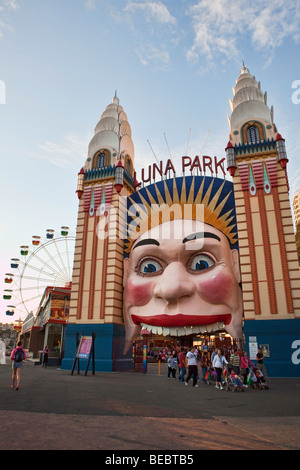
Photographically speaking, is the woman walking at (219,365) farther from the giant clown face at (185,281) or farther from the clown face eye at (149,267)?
the clown face eye at (149,267)

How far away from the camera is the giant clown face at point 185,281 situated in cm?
1895

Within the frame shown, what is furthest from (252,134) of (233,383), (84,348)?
(84,348)

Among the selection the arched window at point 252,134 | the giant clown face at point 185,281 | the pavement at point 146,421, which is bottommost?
the pavement at point 146,421

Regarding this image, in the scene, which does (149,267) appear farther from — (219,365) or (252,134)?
(252,134)

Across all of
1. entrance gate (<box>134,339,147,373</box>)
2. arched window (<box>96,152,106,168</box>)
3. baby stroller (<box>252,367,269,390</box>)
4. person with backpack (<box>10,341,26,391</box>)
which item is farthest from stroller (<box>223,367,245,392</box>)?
arched window (<box>96,152,106,168</box>)

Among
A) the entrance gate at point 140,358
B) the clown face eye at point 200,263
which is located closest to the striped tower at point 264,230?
the clown face eye at point 200,263

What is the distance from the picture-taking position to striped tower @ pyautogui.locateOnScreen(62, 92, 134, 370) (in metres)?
21.5

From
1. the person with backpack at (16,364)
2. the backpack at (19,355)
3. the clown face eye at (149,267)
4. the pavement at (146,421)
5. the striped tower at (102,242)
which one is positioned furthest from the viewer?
the striped tower at (102,242)

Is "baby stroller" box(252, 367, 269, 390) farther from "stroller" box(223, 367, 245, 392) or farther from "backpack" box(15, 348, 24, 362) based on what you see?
"backpack" box(15, 348, 24, 362)

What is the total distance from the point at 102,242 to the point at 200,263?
737 cm

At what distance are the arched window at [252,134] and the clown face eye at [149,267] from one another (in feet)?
33.4

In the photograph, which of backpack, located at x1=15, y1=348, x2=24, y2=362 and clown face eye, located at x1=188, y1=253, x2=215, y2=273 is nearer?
backpack, located at x1=15, y1=348, x2=24, y2=362

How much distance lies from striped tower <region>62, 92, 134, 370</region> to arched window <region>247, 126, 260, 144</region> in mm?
9063
